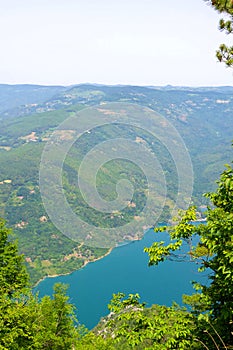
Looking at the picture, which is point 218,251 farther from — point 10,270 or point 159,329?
point 10,270

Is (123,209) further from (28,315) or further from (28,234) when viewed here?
(28,315)

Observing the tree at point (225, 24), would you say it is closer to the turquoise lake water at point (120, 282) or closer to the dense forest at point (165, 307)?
the dense forest at point (165, 307)

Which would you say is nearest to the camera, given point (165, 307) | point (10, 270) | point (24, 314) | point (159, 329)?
point (159, 329)

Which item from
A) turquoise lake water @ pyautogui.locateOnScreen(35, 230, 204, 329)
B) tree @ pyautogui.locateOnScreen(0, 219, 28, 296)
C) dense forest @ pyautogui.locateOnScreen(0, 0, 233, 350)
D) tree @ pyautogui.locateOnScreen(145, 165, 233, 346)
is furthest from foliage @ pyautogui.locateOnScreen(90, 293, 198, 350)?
turquoise lake water @ pyautogui.locateOnScreen(35, 230, 204, 329)

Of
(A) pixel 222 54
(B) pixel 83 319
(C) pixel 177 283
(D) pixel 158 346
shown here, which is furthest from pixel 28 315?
(C) pixel 177 283

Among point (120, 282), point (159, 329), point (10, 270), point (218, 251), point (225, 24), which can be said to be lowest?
point (120, 282)

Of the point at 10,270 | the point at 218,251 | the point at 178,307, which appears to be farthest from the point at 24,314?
the point at 218,251

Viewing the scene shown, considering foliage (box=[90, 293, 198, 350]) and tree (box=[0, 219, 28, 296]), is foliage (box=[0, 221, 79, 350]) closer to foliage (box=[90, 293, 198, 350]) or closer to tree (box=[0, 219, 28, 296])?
tree (box=[0, 219, 28, 296])

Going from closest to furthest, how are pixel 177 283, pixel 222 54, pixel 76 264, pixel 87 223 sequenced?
1. pixel 222 54
2. pixel 177 283
3. pixel 76 264
4. pixel 87 223

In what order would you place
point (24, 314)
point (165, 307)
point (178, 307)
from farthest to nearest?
point (24, 314)
point (178, 307)
point (165, 307)
